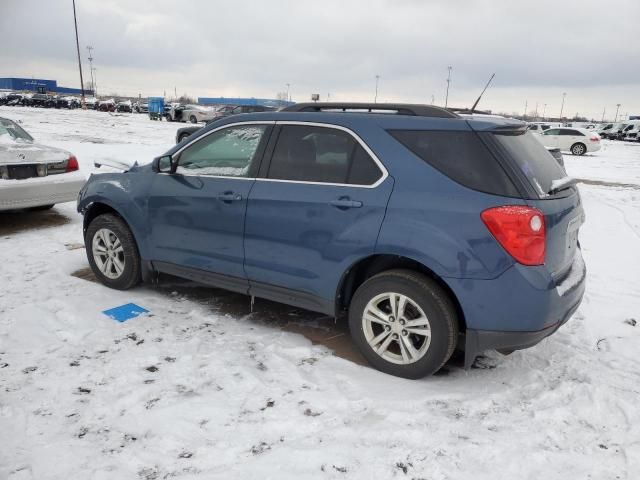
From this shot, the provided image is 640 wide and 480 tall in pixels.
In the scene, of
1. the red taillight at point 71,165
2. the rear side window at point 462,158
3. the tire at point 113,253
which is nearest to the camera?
the rear side window at point 462,158

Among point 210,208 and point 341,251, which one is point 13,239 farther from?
point 341,251

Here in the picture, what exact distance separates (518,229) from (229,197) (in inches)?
85.0

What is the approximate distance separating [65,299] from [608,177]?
52.8ft

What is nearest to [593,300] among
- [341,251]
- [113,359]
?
[341,251]

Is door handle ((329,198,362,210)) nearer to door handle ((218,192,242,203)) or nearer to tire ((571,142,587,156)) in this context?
door handle ((218,192,242,203))

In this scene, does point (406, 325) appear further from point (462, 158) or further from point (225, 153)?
point (225, 153)

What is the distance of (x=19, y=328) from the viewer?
3.88 m

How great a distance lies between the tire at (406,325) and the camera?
3141 mm

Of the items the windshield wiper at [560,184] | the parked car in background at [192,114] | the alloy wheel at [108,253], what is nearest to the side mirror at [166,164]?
the alloy wheel at [108,253]

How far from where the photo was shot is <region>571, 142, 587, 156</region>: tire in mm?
25594

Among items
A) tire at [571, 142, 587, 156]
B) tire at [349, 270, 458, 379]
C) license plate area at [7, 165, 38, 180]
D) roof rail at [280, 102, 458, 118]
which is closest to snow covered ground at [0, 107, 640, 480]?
tire at [349, 270, 458, 379]

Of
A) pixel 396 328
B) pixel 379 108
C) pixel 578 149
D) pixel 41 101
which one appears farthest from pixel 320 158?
pixel 41 101

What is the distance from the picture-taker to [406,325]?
10.8 feet

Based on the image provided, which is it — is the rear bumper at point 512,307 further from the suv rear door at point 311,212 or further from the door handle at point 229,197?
the door handle at point 229,197
